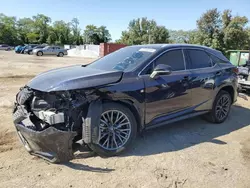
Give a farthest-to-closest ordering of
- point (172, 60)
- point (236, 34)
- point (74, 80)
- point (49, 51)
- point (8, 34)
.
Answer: point (8, 34) → point (49, 51) → point (236, 34) → point (172, 60) → point (74, 80)

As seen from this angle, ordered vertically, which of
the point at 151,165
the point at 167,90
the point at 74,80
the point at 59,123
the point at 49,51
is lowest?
the point at 151,165

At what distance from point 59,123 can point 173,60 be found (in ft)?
7.66

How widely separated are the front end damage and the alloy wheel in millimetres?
232

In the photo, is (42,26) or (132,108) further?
(42,26)

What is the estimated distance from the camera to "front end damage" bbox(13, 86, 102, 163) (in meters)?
3.20

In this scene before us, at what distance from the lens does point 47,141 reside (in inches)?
125

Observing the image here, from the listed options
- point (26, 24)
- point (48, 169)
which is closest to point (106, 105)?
point (48, 169)

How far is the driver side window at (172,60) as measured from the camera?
4150 millimetres

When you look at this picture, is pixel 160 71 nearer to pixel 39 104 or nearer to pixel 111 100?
pixel 111 100

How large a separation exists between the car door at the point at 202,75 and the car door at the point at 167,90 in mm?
176

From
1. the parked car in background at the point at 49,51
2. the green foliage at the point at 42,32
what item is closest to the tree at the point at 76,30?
the green foliage at the point at 42,32

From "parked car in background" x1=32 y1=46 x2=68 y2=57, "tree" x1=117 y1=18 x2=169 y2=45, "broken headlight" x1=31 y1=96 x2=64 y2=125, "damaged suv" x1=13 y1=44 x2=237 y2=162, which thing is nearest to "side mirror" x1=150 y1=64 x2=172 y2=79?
"damaged suv" x1=13 y1=44 x2=237 y2=162

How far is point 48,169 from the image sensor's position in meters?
3.29

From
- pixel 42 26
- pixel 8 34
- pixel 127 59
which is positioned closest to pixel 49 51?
pixel 127 59
